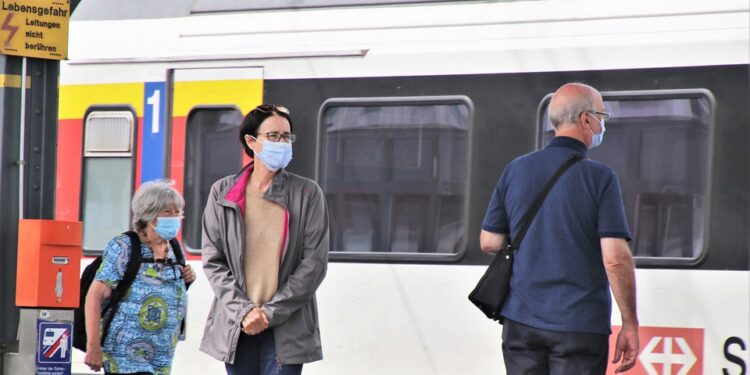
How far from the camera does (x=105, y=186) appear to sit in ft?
25.8

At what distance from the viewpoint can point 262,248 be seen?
5242 mm

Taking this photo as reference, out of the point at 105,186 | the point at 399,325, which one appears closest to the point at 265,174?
the point at 399,325

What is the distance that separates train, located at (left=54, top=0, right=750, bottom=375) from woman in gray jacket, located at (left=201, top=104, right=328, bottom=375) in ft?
5.61

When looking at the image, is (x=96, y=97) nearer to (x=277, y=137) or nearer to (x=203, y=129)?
(x=203, y=129)

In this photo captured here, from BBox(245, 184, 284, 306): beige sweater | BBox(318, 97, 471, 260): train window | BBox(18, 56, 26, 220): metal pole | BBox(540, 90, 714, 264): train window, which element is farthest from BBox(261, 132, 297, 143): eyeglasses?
BBox(540, 90, 714, 264): train window

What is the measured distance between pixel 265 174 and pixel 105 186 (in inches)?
110

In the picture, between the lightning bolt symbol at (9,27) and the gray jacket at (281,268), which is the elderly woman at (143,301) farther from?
the lightning bolt symbol at (9,27)

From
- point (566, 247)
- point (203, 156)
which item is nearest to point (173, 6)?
point (203, 156)

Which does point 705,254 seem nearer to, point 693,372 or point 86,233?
point 693,372

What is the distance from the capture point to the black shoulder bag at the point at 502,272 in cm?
470

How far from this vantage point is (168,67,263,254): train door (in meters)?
7.50

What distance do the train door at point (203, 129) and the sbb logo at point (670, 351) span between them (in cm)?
265

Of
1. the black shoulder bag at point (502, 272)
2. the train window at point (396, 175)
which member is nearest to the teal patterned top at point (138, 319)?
the black shoulder bag at point (502, 272)

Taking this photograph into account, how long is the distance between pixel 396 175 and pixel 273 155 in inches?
71.9
